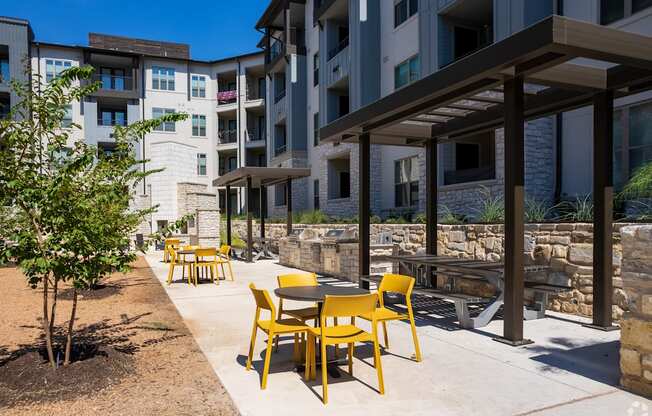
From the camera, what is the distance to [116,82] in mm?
37938

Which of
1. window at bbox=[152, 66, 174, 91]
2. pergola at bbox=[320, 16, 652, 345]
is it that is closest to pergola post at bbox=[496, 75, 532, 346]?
pergola at bbox=[320, 16, 652, 345]

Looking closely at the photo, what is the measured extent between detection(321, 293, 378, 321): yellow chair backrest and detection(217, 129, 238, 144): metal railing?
36244 mm

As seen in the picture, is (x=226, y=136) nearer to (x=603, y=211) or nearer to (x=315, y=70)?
(x=315, y=70)

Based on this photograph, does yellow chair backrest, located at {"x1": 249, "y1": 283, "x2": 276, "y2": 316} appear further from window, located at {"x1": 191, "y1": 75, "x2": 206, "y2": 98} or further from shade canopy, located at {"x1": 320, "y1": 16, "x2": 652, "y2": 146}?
window, located at {"x1": 191, "y1": 75, "x2": 206, "y2": 98}

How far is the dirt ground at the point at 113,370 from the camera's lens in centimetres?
414

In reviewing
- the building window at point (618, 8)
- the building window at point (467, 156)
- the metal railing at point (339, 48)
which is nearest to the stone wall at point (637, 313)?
the building window at point (618, 8)

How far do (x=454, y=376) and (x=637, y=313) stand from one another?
1.73 metres

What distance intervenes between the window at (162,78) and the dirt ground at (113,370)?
33.0 metres

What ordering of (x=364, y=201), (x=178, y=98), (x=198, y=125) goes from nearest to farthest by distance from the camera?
(x=364, y=201), (x=178, y=98), (x=198, y=125)

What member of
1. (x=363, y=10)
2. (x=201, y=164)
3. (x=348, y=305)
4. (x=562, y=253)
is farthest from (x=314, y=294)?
(x=201, y=164)

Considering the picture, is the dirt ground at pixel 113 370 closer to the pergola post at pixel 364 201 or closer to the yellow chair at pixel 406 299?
the yellow chair at pixel 406 299

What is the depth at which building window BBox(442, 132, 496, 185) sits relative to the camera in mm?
16188

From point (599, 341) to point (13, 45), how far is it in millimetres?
39021

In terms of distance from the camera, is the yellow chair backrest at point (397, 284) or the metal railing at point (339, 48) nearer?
the yellow chair backrest at point (397, 284)
